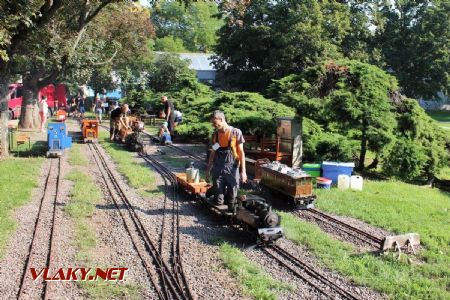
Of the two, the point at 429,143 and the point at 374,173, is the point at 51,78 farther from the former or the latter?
the point at 429,143

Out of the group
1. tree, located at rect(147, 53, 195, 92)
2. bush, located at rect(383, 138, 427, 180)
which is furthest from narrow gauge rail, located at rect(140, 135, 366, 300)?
tree, located at rect(147, 53, 195, 92)

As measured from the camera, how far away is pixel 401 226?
369 inches

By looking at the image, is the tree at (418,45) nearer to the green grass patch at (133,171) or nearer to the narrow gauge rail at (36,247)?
the green grass patch at (133,171)

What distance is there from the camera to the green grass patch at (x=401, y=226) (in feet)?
21.9

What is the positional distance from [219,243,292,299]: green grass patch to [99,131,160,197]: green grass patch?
462cm

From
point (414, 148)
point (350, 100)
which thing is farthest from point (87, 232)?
point (414, 148)

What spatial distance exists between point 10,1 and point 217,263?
949 cm

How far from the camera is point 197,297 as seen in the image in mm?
6133

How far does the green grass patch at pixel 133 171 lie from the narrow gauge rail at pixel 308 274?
4.65 meters

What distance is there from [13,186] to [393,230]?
8.80 metres

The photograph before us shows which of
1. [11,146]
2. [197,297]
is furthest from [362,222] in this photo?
[11,146]

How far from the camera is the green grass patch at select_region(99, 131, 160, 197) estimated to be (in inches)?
480

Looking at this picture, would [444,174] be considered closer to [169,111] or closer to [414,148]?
[414,148]

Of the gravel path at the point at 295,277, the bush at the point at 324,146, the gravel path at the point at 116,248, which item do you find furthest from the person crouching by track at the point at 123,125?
A: the gravel path at the point at 295,277
